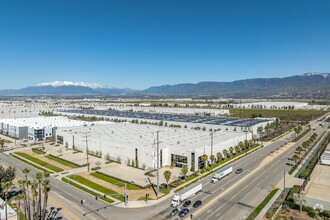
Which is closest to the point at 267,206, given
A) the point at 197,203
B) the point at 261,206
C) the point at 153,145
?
the point at 261,206

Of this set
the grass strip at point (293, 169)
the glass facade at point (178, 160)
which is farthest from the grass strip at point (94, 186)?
the grass strip at point (293, 169)

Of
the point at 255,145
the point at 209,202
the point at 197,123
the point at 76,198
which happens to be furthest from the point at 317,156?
the point at 76,198

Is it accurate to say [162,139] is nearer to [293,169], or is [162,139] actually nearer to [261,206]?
[293,169]

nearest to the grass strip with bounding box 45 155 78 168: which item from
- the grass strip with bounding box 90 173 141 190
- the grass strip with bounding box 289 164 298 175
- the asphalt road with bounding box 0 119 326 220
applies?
the asphalt road with bounding box 0 119 326 220

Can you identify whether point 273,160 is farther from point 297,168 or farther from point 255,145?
point 255,145

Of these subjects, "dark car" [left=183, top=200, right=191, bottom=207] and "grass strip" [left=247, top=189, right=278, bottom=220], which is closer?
"grass strip" [left=247, top=189, right=278, bottom=220]

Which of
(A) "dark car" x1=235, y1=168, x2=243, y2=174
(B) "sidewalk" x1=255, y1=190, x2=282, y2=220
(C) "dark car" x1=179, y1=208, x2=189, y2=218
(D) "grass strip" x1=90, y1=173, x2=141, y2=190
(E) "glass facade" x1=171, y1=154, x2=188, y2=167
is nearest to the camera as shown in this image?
(C) "dark car" x1=179, y1=208, x2=189, y2=218

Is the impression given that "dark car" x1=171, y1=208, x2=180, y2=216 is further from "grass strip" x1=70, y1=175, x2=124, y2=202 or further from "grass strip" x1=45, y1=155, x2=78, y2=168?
"grass strip" x1=45, y1=155, x2=78, y2=168

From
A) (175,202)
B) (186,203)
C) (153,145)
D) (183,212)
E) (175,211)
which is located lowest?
(175,211)
